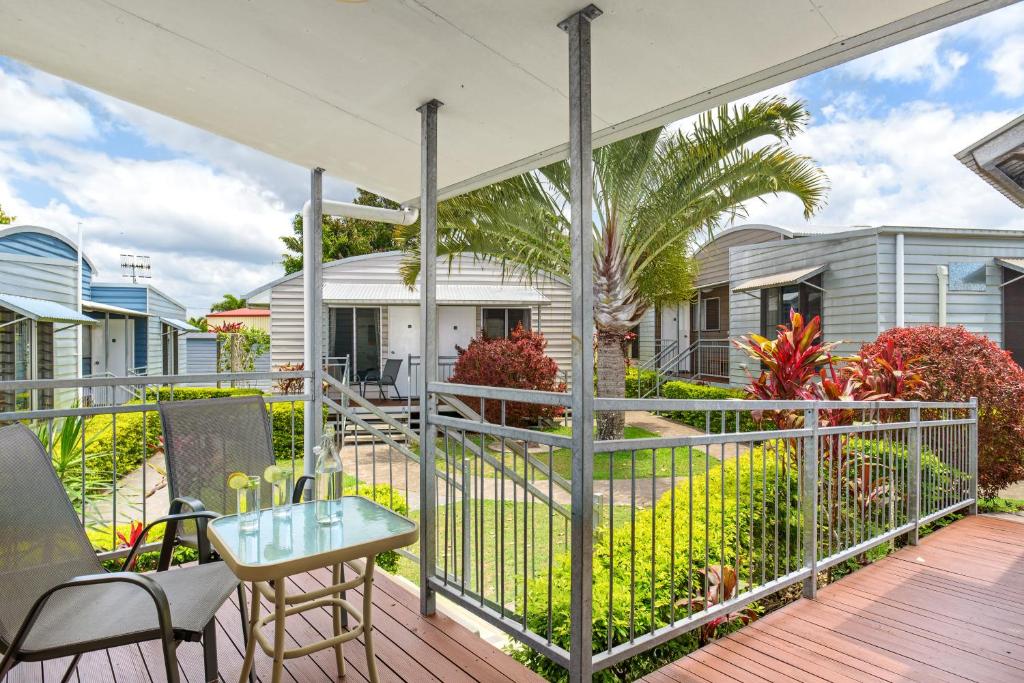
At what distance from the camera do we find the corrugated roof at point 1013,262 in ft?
26.3

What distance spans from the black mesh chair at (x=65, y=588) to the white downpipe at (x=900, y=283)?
30.7 ft

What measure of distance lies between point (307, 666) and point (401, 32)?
2.44 m

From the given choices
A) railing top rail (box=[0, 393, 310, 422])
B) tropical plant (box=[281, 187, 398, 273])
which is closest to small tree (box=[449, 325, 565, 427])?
railing top rail (box=[0, 393, 310, 422])

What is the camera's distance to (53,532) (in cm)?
187

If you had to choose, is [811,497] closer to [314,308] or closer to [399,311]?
[314,308]

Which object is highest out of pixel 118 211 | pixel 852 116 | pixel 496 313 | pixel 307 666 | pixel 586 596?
pixel 852 116

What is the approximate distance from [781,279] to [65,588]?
34.1 feet

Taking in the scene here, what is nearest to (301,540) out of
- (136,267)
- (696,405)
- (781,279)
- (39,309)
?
(696,405)

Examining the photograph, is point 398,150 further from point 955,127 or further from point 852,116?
point 955,127

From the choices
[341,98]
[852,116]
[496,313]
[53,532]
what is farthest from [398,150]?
[852,116]

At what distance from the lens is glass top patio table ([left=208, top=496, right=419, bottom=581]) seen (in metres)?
1.60

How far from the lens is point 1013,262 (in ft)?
26.7

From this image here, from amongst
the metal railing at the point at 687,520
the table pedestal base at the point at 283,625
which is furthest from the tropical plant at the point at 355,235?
the table pedestal base at the point at 283,625

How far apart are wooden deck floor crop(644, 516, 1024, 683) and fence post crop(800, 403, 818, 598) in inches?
4.4
